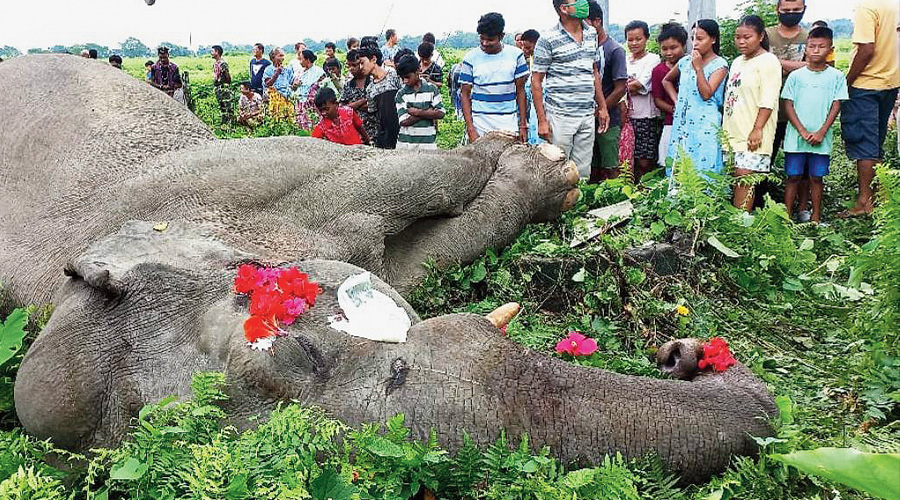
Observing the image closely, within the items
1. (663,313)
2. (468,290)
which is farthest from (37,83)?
(663,313)

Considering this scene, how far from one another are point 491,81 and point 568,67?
2.32 feet

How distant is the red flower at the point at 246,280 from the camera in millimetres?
3398

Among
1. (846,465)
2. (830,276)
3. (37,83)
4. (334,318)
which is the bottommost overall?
(830,276)

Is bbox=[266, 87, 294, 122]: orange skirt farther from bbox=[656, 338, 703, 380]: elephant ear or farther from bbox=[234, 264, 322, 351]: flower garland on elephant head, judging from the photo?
bbox=[656, 338, 703, 380]: elephant ear

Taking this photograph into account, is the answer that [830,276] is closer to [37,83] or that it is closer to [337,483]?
[337,483]

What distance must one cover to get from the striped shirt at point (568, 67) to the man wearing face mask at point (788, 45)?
65.1 inches

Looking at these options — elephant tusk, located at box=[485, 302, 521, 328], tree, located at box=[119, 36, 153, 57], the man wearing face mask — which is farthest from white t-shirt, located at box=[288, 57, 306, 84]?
tree, located at box=[119, 36, 153, 57]

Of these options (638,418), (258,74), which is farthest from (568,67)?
(258,74)

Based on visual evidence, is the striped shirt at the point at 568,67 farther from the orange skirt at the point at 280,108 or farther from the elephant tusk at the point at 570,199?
the orange skirt at the point at 280,108

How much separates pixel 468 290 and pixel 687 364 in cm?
190

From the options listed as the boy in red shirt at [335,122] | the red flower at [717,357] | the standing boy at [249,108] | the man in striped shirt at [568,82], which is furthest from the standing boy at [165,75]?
the red flower at [717,357]

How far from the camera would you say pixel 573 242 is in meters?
5.47

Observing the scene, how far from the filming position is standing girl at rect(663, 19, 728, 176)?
7082 millimetres

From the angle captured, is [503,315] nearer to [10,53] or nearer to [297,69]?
[297,69]
